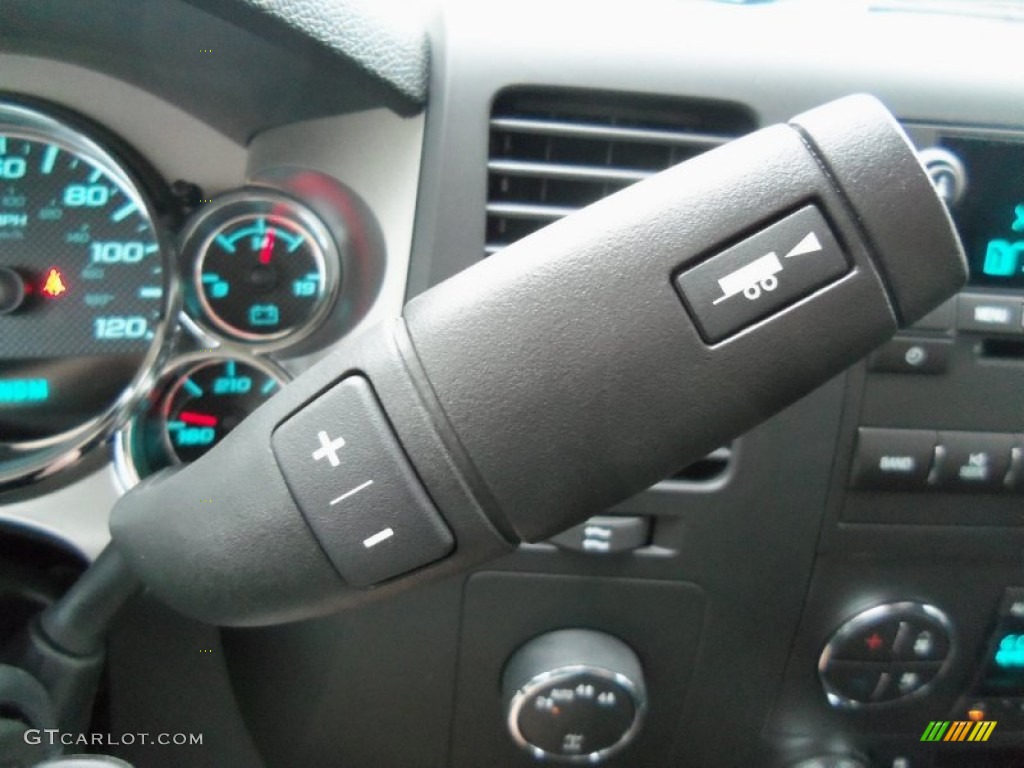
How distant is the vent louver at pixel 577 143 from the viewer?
0.80 meters

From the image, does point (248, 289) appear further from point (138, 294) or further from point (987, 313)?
point (987, 313)

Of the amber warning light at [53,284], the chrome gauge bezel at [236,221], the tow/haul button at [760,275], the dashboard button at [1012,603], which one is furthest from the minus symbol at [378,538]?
the dashboard button at [1012,603]

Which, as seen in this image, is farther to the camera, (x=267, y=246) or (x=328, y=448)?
(x=267, y=246)

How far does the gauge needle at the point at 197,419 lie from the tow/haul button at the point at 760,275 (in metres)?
0.54

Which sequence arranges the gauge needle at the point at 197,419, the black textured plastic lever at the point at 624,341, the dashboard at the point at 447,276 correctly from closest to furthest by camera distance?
the black textured plastic lever at the point at 624,341
the dashboard at the point at 447,276
the gauge needle at the point at 197,419

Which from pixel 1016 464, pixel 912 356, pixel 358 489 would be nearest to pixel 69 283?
pixel 358 489

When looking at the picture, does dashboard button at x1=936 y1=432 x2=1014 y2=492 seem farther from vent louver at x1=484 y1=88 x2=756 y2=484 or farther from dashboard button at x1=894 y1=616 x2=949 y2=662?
vent louver at x1=484 y1=88 x2=756 y2=484

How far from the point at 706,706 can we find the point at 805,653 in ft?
0.39

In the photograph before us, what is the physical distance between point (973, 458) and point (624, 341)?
1.71 ft

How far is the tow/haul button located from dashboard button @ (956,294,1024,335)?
397mm

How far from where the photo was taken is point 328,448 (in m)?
0.57

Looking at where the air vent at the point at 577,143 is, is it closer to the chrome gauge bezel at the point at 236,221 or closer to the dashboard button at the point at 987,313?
the chrome gauge bezel at the point at 236,221

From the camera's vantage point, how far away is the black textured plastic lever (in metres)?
0.52

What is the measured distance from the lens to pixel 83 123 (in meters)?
0.88
